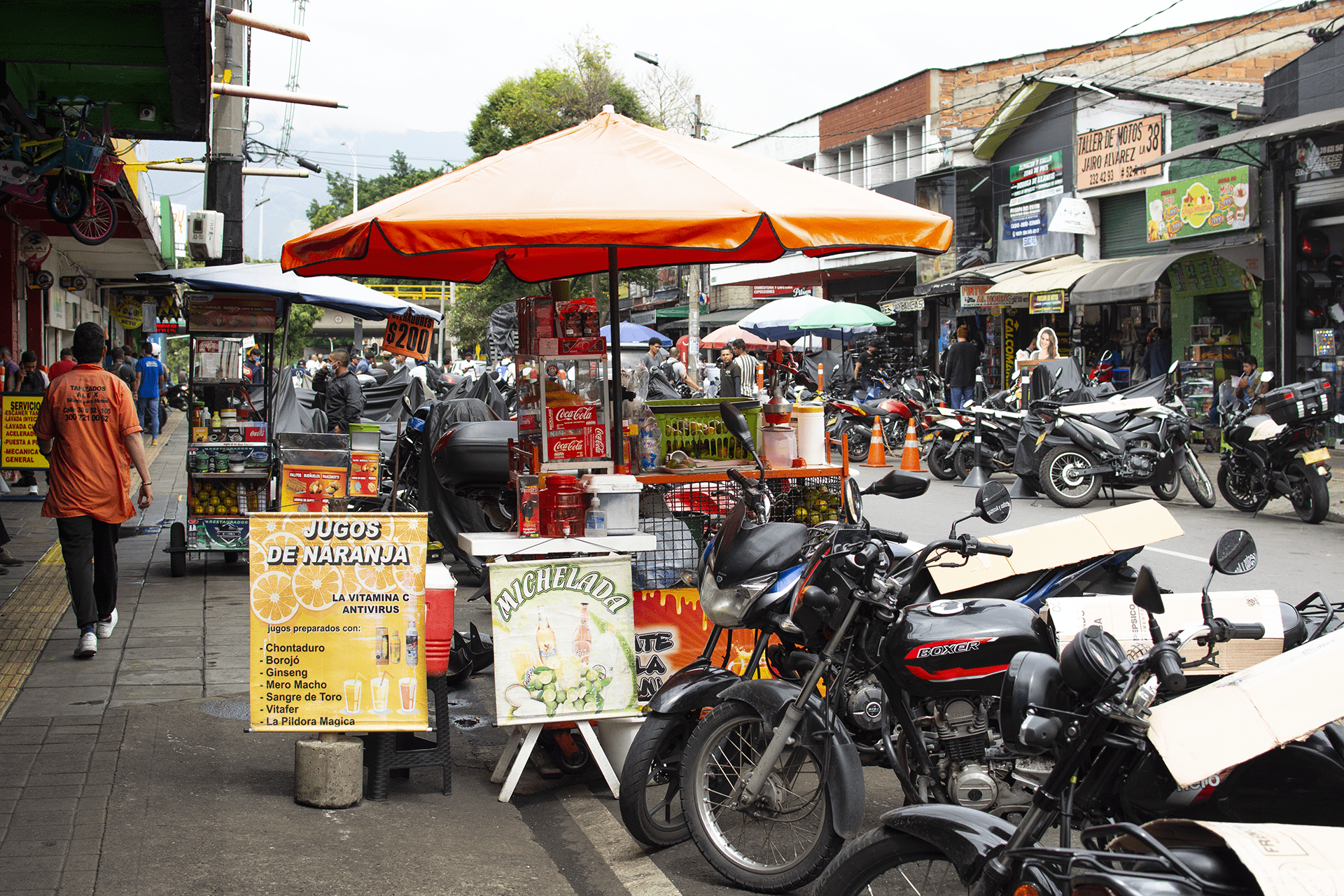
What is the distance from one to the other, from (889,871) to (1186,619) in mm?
1889

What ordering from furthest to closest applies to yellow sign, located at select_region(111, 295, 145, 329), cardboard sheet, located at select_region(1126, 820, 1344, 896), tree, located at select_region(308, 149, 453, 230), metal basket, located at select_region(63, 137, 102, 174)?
tree, located at select_region(308, 149, 453, 230) → yellow sign, located at select_region(111, 295, 145, 329) → metal basket, located at select_region(63, 137, 102, 174) → cardboard sheet, located at select_region(1126, 820, 1344, 896)

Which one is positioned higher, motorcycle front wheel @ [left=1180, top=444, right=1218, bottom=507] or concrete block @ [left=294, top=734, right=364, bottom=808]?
motorcycle front wheel @ [left=1180, top=444, right=1218, bottom=507]

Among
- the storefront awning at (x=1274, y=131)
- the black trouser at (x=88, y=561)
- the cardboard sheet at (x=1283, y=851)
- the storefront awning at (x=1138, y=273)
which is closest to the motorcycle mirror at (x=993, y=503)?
the cardboard sheet at (x=1283, y=851)

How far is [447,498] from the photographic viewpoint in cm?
1026

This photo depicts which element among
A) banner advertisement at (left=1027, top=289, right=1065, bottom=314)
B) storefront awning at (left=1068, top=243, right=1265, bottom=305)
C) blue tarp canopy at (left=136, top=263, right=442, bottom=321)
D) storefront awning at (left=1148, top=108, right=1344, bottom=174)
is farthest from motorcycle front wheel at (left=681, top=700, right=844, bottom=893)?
banner advertisement at (left=1027, top=289, right=1065, bottom=314)

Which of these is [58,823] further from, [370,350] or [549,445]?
[370,350]

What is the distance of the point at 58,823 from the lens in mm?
4215

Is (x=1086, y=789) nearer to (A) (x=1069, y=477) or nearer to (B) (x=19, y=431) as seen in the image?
(A) (x=1069, y=477)

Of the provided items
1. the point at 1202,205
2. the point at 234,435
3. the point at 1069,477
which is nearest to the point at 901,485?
the point at 234,435

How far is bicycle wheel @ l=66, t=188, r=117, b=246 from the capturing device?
10.4 m

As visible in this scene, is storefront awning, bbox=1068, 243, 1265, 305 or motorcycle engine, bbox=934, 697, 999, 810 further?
storefront awning, bbox=1068, 243, 1265, 305

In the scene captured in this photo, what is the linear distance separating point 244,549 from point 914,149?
2611 centimetres

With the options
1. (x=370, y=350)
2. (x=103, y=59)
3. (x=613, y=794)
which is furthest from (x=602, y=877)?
(x=370, y=350)

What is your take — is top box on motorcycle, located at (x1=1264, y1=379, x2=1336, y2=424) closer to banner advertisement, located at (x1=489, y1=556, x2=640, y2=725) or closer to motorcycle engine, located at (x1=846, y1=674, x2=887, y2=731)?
banner advertisement, located at (x1=489, y1=556, x2=640, y2=725)
